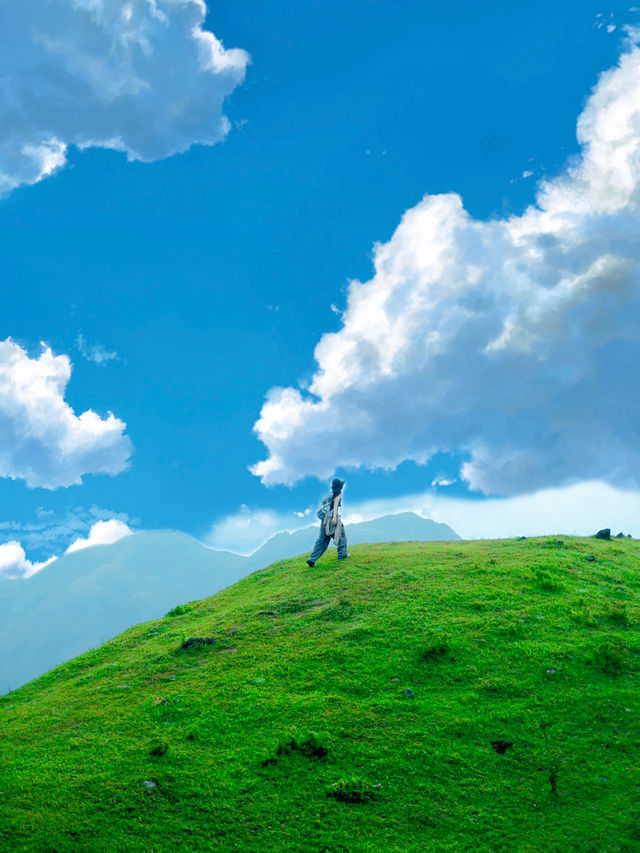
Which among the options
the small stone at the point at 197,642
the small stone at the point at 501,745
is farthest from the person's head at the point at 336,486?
the small stone at the point at 501,745

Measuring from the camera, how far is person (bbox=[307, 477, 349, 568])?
27172 millimetres

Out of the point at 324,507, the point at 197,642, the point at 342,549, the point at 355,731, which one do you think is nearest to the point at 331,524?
the point at 324,507

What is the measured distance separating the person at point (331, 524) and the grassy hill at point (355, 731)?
6944mm

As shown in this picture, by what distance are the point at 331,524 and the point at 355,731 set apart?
15456mm

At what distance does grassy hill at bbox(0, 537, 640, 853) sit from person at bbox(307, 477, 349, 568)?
6944 millimetres

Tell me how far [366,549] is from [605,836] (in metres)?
22.8

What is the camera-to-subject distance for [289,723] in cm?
1224

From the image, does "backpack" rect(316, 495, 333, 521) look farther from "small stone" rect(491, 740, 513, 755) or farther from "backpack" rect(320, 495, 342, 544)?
"small stone" rect(491, 740, 513, 755)

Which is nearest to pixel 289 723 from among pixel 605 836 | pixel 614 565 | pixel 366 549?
pixel 605 836

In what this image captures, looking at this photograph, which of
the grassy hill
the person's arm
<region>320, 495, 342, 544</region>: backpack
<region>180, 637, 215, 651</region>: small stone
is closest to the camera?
the grassy hill

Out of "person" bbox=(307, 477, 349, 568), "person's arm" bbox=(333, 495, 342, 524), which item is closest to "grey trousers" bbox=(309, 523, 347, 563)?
"person" bbox=(307, 477, 349, 568)

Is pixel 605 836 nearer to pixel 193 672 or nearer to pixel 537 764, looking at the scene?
pixel 537 764

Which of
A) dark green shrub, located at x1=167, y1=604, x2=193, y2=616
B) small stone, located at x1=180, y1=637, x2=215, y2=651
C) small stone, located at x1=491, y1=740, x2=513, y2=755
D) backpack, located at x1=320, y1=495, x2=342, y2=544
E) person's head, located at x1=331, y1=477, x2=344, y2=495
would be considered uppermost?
person's head, located at x1=331, y1=477, x2=344, y2=495

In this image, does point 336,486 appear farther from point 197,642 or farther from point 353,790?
point 353,790
